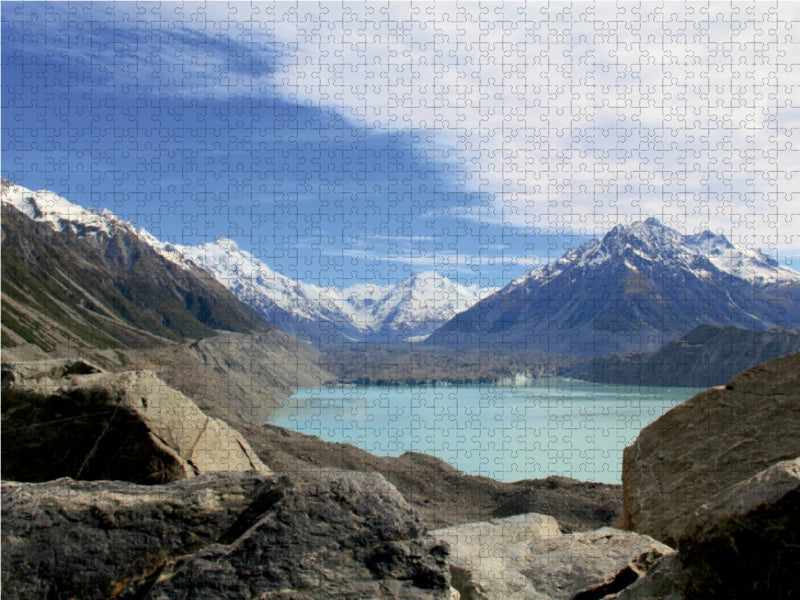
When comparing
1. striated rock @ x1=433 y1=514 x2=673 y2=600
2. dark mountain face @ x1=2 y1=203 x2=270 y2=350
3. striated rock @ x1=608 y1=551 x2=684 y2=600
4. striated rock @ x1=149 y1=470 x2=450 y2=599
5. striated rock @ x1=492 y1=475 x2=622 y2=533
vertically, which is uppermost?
dark mountain face @ x1=2 y1=203 x2=270 y2=350

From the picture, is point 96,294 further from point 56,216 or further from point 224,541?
point 224,541

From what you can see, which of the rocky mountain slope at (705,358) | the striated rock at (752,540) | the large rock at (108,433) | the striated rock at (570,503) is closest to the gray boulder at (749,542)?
the striated rock at (752,540)

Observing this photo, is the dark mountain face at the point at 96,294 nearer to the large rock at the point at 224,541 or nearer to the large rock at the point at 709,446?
the large rock at the point at 224,541

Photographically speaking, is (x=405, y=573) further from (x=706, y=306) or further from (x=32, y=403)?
(x=706, y=306)

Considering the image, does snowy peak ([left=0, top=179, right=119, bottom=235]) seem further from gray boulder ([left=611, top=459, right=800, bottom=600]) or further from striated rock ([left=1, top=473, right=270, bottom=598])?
gray boulder ([left=611, top=459, right=800, bottom=600])

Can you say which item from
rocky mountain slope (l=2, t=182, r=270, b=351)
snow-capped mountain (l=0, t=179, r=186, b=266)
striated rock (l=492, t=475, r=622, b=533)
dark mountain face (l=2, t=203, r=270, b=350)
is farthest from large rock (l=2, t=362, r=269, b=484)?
snow-capped mountain (l=0, t=179, r=186, b=266)
